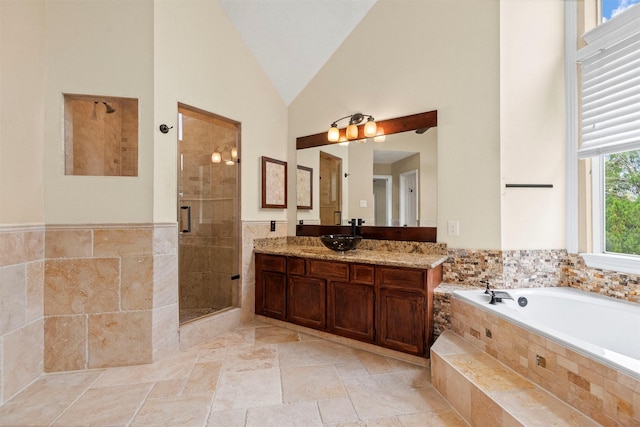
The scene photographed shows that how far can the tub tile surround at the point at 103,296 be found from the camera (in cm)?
226

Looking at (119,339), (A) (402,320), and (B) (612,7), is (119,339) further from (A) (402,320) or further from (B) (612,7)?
(B) (612,7)

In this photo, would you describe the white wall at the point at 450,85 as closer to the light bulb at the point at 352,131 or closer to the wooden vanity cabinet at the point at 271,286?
the light bulb at the point at 352,131

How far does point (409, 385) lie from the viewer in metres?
2.07

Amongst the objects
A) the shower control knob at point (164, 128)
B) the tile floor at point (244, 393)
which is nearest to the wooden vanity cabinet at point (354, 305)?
the tile floor at point (244, 393)

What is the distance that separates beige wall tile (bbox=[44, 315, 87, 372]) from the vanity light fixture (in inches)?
112

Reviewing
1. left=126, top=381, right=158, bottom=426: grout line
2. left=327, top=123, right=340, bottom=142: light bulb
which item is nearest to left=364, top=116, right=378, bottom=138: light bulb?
left=327, top=123, right=340, bottom=142: light bulb

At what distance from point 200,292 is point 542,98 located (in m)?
3.93

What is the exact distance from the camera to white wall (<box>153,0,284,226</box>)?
2480 mm

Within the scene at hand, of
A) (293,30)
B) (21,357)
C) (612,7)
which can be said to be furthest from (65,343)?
(612,7)

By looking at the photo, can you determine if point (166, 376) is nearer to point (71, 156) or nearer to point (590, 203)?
point (71, 156)

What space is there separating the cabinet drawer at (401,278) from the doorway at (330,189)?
1097mm

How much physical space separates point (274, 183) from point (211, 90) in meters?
1.20

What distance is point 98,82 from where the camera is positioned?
233cm

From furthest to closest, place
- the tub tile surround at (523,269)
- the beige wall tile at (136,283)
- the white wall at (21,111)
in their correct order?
1. the tub tile surround at (523,269)
2. the beige wall tile at (136,283)
3. the white wall at (21,111)
